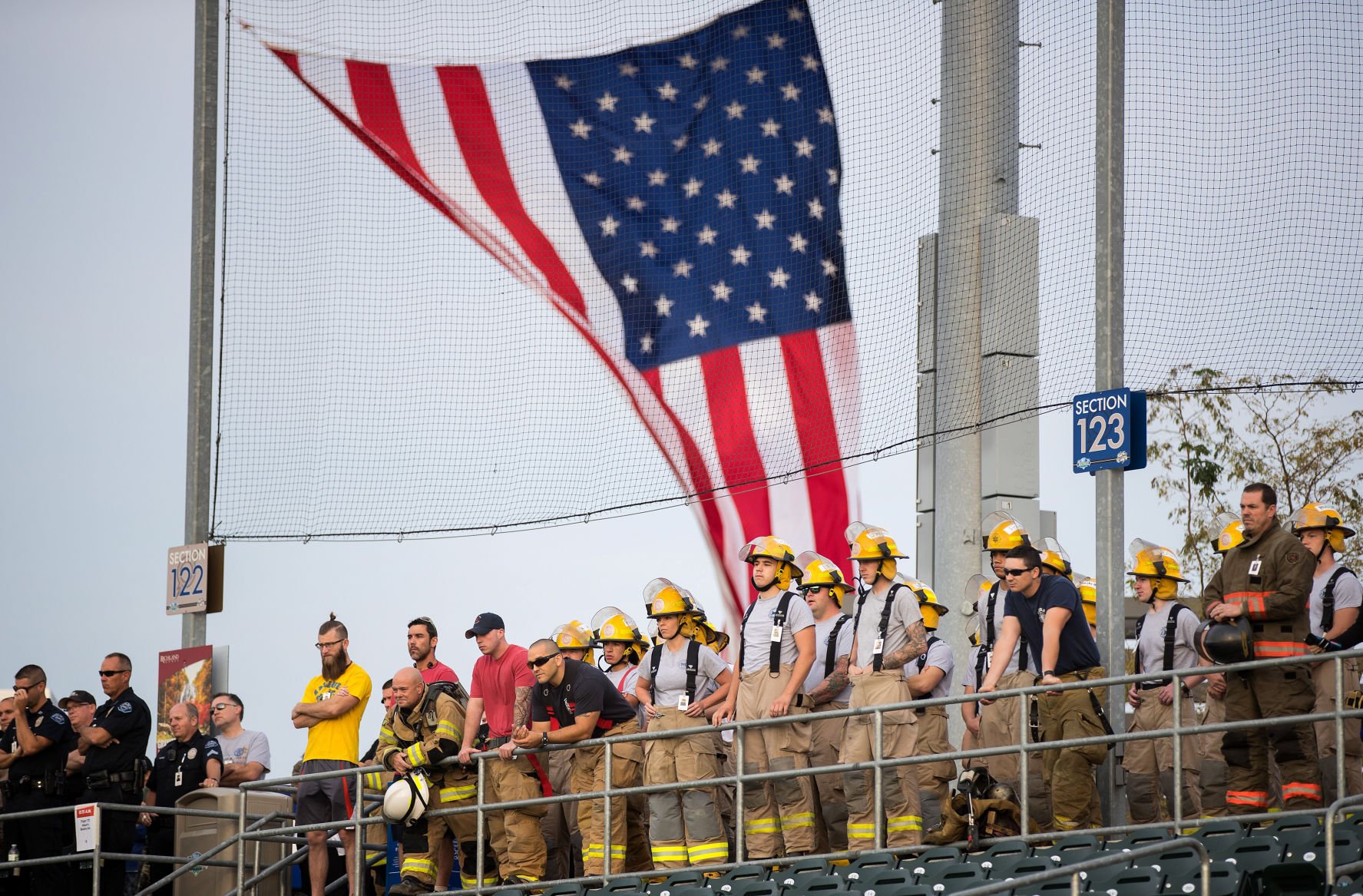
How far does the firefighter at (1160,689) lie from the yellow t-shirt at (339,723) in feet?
18.3

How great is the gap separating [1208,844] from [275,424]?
11.3 metres

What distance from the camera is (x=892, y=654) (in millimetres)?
12688

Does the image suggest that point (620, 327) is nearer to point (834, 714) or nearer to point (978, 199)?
point (978, 199)

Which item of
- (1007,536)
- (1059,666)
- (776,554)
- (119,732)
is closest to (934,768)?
(1059,666)

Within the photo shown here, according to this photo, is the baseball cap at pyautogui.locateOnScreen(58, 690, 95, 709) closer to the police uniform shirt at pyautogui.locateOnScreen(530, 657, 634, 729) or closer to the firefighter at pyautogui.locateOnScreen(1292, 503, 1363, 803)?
the police uniform shirt at pyautogui.locateOnScreen(530, 657, 634, 729)

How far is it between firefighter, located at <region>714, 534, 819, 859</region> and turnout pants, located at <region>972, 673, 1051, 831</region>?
48.1 inches

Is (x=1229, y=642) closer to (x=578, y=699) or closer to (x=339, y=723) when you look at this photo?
(x=578, y=699)

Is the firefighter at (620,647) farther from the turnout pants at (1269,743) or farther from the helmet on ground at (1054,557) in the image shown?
the turnout pants at (1269,743)

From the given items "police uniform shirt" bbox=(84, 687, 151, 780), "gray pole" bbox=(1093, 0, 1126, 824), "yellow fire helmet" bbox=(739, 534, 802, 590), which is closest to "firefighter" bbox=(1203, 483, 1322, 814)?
"gray pole" bbox=(1093, 0, 1126, 824)

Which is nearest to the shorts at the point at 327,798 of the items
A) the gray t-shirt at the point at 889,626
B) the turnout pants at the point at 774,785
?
the turnout pants at the point at 774,785

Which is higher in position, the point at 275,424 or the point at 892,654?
the point at 275,424

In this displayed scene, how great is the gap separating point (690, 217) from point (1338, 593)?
8296mm

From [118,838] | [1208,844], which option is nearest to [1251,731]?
[1208,844]

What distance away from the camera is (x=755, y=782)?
1286 cm
